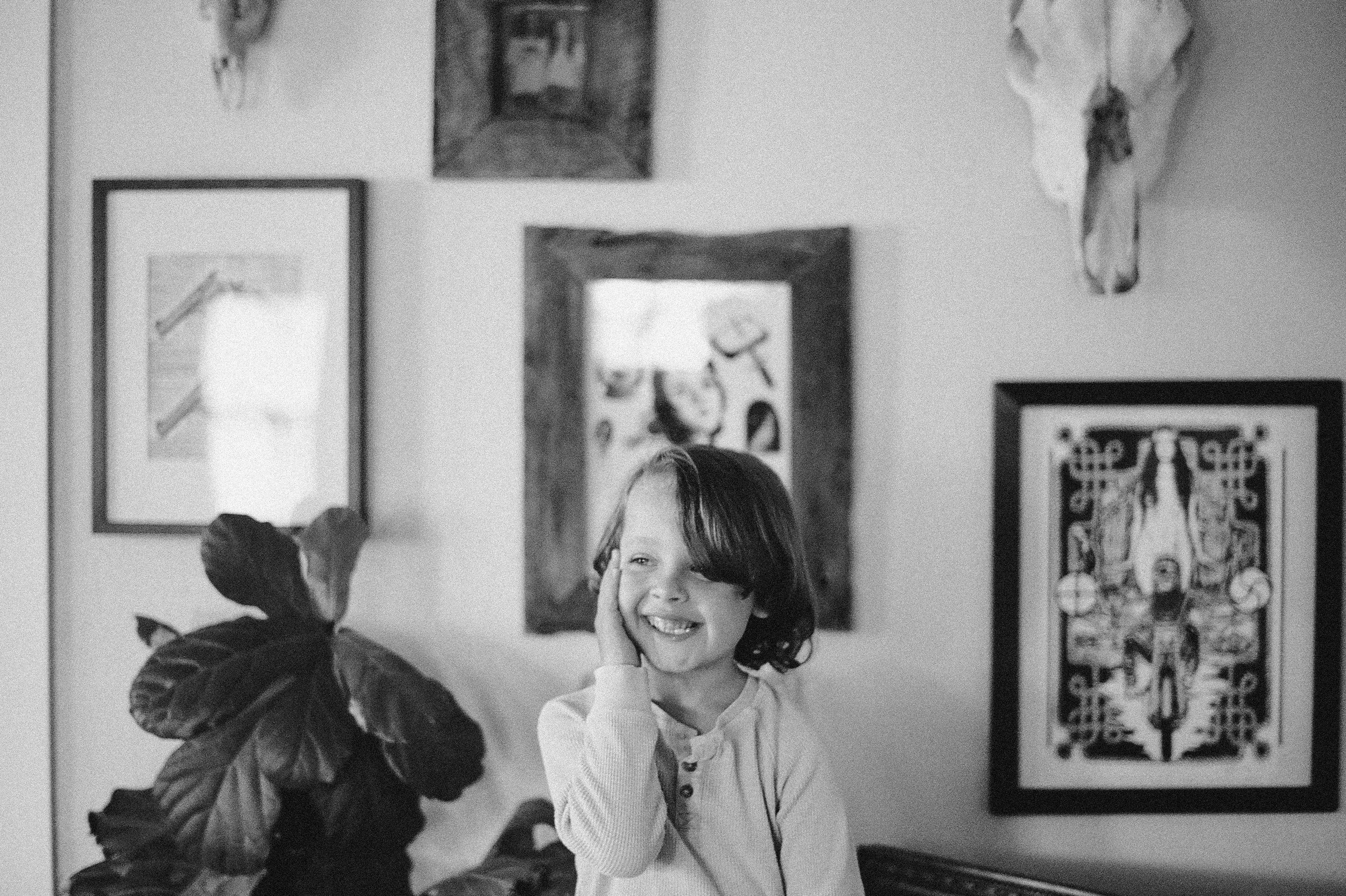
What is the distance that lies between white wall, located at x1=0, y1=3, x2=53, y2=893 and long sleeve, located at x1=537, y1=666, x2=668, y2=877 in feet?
3.31

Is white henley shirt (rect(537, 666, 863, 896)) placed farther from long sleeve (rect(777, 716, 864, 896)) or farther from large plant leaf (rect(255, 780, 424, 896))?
large plant leaf (rect(255, 780, 424, 896))

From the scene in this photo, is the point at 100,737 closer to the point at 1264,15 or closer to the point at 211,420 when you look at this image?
the point at 211,420

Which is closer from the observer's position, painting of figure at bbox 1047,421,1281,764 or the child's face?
the child's face

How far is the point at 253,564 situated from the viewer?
4.37 feet

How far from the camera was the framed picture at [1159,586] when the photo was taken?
1575mm

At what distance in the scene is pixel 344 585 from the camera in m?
1.42

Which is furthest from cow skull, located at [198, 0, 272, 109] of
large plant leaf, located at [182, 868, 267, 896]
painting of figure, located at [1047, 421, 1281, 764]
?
painting of figure, located at [1047, 421, 1281, 764]

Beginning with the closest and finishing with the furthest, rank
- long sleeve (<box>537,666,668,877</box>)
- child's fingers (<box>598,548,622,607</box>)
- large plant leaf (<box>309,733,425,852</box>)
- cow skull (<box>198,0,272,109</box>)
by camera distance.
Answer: long sleeve (<box>537,666,668,877</box>) → child's fingers (<box>598,548,622,607</box>) → large plant leaf (<box>309,733,425,852</box>) → cow skull (<box>198,0,272,109</box>)

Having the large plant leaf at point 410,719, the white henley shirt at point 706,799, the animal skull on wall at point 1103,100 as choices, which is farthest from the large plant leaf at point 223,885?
the animal skull on wall at point 1103,100

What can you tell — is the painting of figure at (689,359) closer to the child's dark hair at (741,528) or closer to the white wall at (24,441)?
the child's dark hair at (741,528)

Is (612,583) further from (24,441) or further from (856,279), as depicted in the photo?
(24,441)

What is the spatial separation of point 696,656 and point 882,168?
860mm

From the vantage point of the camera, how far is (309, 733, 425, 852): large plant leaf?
1352 mm

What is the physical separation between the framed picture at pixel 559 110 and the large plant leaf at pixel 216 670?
73 cm
